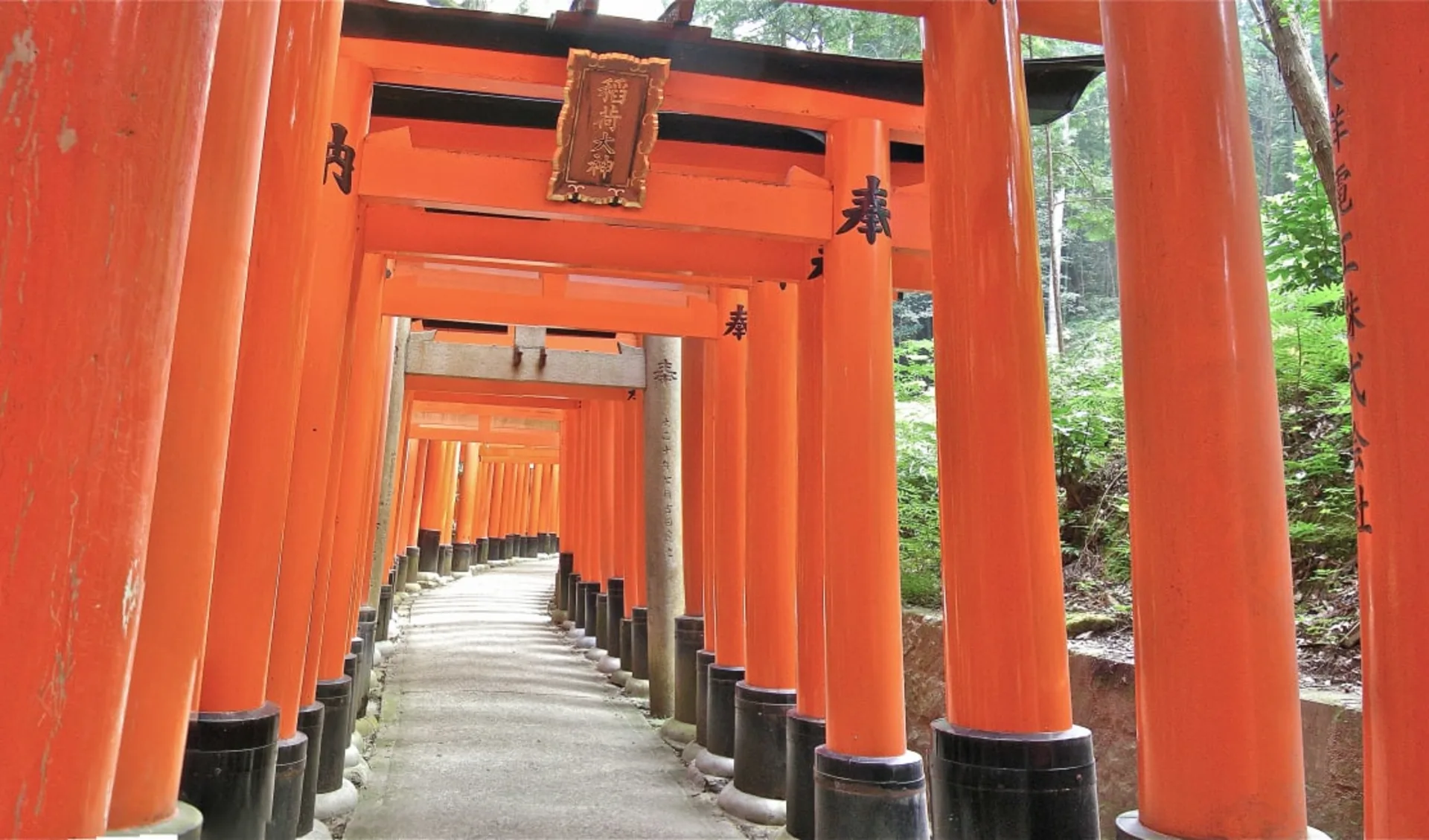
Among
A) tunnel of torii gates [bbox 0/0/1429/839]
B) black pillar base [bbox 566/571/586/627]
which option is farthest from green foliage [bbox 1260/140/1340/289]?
black pillar base [bbox 566/571/586/627]

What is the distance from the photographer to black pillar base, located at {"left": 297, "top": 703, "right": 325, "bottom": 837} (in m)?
5.49

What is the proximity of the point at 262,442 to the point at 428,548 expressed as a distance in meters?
22.9

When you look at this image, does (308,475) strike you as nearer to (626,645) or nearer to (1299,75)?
(1299,75)

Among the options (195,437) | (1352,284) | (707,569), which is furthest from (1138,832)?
(707,569)

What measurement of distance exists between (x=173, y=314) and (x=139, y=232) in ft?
0.51

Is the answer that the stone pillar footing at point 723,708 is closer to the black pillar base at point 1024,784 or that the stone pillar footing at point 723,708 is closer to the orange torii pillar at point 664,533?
the orange torii pillar at point 664,533

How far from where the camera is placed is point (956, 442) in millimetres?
3818

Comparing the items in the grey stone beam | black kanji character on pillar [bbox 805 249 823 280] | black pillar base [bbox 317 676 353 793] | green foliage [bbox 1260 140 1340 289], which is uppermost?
green foliage [bbox 1260 140 1340 289]

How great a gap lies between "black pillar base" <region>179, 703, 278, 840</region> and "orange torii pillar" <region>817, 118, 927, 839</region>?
275 cm

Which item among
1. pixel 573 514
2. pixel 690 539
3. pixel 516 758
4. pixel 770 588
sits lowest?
pixel 516 758

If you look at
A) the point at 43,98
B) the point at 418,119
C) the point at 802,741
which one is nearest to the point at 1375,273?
the point at 43,98

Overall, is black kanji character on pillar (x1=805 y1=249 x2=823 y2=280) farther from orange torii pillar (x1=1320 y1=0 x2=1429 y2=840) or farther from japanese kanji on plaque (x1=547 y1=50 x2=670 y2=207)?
orange torii pillar (x1=1320 y1=0 x2=1429 y2=840)

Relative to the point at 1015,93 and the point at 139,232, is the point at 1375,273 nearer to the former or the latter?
the point at 139,232

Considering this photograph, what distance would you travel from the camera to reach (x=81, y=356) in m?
1.43
